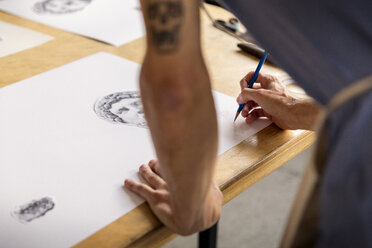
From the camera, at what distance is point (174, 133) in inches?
23.4

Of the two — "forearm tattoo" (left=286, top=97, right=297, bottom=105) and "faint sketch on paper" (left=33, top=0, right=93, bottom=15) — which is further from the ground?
"forearm tattoo" (left=286, top=97, right=297, bottom=105)

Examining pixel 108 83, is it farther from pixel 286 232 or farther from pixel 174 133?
pixel 286 232

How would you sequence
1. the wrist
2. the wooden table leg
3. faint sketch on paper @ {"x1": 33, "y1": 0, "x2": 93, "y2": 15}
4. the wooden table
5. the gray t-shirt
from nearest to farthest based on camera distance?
the gray t-shirt
the wooden table
the wrist
the wooden table leg
faint sketch on paper @ {"x1": 33, "y1": 0, "x2": 93, "y2": 15}

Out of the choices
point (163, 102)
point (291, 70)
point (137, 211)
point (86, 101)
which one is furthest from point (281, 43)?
point (86, 101)

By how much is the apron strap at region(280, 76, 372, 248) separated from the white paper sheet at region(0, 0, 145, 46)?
773 mm

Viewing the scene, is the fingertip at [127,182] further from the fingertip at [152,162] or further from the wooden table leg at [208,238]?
the wooden table leg at [208,238]

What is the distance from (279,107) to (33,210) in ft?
1.48

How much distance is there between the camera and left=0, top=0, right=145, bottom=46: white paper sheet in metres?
1.24

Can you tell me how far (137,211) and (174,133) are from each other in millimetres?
166

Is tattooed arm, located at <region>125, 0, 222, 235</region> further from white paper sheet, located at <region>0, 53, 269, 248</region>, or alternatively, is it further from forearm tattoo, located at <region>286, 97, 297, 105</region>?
forearm tattoo, located at <region>286, 97, 297, 105</region>

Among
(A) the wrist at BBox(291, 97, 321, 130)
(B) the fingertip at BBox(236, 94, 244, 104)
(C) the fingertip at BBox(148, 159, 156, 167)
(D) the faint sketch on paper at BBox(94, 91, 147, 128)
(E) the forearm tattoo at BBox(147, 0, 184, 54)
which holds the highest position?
(E) the forearm tattoo at BBox(147, 0, 184, 54)

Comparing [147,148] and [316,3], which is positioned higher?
[316,3]

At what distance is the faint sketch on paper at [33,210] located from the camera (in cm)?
69


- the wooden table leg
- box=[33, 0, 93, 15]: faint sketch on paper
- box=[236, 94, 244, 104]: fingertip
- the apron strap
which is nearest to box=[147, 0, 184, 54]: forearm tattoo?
the apron strap
